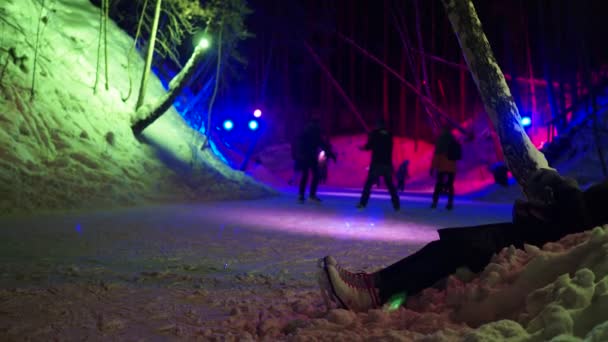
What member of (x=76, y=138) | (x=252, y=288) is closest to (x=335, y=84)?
(x=76, y=138)

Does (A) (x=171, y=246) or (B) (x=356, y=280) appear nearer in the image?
(B) (x=356, y=280)

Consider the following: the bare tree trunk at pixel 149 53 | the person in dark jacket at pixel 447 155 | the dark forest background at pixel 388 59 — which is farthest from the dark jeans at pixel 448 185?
the bare tree trunk at pixel 149 53

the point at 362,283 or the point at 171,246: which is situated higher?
the point at 362,283

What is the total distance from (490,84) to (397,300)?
3.93m

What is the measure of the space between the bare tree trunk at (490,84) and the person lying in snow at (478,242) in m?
3.06

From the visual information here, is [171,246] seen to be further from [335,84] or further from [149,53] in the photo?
[335,84]

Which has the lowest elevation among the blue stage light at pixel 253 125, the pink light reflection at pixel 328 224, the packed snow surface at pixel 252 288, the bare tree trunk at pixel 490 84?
the blue stage light at pixel 253 125

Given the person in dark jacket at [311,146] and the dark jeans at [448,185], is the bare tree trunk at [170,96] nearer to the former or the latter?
the person in dark jacket at [311,146]

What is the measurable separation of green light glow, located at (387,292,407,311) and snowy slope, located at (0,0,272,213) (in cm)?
709

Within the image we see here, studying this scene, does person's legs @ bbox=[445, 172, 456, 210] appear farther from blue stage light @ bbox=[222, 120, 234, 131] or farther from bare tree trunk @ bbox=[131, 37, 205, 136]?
blue stage light @ bbox=[222, 120, 234, 131]

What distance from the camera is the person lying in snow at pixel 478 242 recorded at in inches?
109

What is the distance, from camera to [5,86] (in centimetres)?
1036

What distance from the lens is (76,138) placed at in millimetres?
10945

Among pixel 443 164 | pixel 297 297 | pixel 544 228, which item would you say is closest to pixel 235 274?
pixel 297 297
